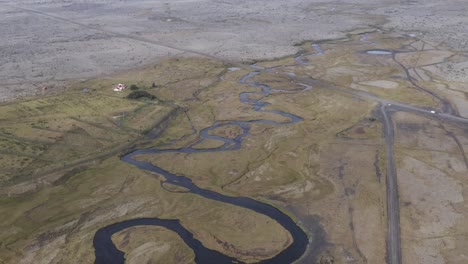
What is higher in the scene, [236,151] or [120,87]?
[120,87]

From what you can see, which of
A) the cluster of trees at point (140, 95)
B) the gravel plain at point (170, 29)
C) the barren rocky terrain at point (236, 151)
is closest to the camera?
the barren rocky terrain at point (236, 151)

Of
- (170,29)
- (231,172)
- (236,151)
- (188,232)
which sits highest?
(170,29)

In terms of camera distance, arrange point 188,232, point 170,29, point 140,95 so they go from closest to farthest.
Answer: point 188,232, point 140,95, point 170,29

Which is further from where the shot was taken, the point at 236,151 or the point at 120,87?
the point at 120,87

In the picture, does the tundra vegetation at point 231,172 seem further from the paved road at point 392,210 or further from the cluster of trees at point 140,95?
the cluster of trees at point 140,95

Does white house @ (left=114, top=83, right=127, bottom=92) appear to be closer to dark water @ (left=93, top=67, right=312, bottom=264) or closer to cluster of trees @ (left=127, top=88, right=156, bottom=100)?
cluster of trees @ (left=127, top=88, right=156, bottom=100)

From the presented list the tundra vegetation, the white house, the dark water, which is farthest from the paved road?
the white house

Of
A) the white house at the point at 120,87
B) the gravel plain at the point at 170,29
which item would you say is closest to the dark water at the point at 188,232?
the white house at the point at 120,87

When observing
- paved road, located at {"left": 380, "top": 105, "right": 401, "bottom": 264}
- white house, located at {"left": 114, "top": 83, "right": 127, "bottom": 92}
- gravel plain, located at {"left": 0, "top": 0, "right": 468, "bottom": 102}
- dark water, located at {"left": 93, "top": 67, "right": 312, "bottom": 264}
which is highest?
gravel plain, located at {"left": 0, "top": 0, "right": 468, "bottom": 102}

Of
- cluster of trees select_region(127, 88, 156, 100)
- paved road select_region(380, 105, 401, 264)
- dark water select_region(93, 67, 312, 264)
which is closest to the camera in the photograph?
paved road select_region(380, 105, 401, 264)

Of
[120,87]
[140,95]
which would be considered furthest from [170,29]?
[140,95]

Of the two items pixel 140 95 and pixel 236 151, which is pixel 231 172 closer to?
pixel 236 151
